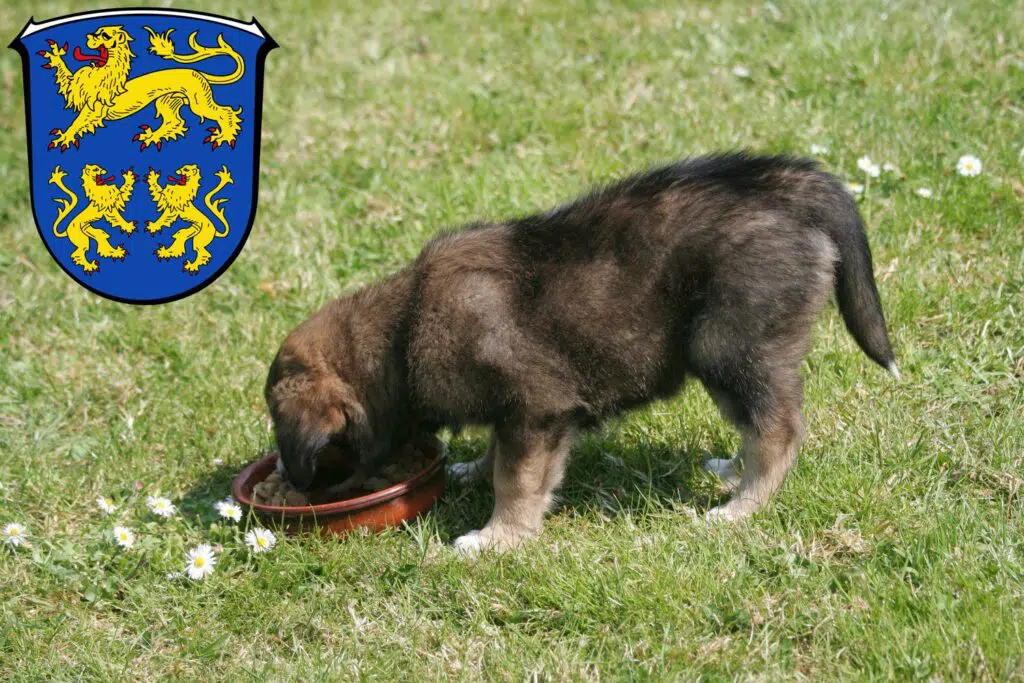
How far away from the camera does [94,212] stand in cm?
466

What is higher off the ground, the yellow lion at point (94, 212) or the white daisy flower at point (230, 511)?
the yellow lion at point (94, 212)

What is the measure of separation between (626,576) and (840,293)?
1246mm

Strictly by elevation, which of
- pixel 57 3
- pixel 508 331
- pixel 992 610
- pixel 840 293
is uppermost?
pixel 57 3

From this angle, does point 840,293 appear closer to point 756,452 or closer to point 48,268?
point 756,452

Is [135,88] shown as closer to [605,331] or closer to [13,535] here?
[13,535]

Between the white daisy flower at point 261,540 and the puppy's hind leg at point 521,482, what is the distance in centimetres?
65

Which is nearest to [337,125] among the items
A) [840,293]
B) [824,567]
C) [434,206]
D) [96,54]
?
[434,206]

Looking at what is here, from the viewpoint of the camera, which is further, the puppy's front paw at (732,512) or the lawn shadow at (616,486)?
the lawn shadow at (616,486)

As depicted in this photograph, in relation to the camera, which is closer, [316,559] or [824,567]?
[824,567]

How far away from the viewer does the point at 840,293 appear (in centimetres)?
392

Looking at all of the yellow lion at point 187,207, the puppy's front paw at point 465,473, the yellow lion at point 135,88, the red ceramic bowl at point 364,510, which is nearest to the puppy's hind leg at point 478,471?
the puppy's front paw at point 465,473

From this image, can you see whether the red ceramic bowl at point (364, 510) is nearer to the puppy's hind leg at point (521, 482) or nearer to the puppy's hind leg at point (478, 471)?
the puppy's hind leg at point (521, 482)

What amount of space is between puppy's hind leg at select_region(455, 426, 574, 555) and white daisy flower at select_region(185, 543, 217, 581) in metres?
0.85

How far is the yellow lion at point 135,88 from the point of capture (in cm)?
458
